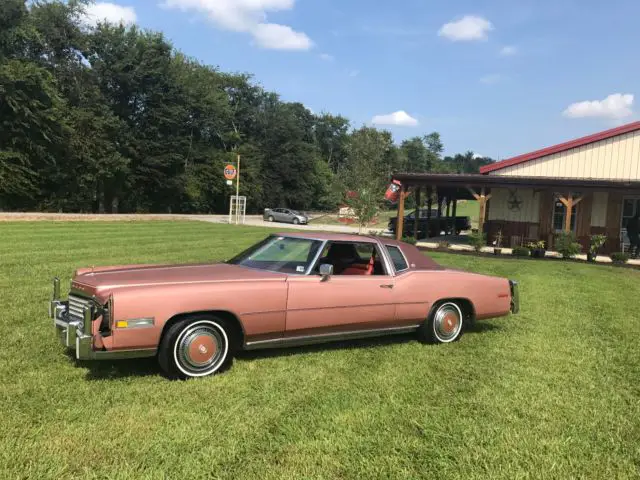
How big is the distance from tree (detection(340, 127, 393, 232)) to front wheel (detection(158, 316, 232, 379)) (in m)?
26.1

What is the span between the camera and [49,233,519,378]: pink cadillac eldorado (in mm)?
4223

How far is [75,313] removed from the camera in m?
4.62

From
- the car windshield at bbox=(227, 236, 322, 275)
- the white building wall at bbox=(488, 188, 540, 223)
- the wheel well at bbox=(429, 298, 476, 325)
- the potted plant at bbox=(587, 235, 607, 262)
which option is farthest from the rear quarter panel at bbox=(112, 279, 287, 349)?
the white building wall at bbox=(488, 188, 540, 223)

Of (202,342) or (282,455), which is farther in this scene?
(202,342)

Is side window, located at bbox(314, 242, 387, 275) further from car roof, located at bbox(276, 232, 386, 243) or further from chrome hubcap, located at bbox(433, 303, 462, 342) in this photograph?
chrome hubcap, located at bbox(433, 303, 462, 342)

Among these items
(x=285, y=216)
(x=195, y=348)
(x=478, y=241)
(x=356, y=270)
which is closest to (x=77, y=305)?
(x=195, y=348)

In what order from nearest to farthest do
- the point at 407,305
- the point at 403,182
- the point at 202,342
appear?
the point at 202,342, the point at 407,305, the point at 403,182

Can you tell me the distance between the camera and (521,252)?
758 inches

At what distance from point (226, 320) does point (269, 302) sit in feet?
1.42

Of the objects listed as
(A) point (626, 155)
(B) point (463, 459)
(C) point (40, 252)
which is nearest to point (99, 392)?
(B) point (463, 459)

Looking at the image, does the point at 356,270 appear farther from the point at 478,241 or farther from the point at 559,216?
the point at 559,216

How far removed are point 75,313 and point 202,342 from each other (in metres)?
1.22

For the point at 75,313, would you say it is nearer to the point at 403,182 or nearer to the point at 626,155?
the point at 403,182

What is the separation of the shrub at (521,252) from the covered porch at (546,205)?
1702mm
